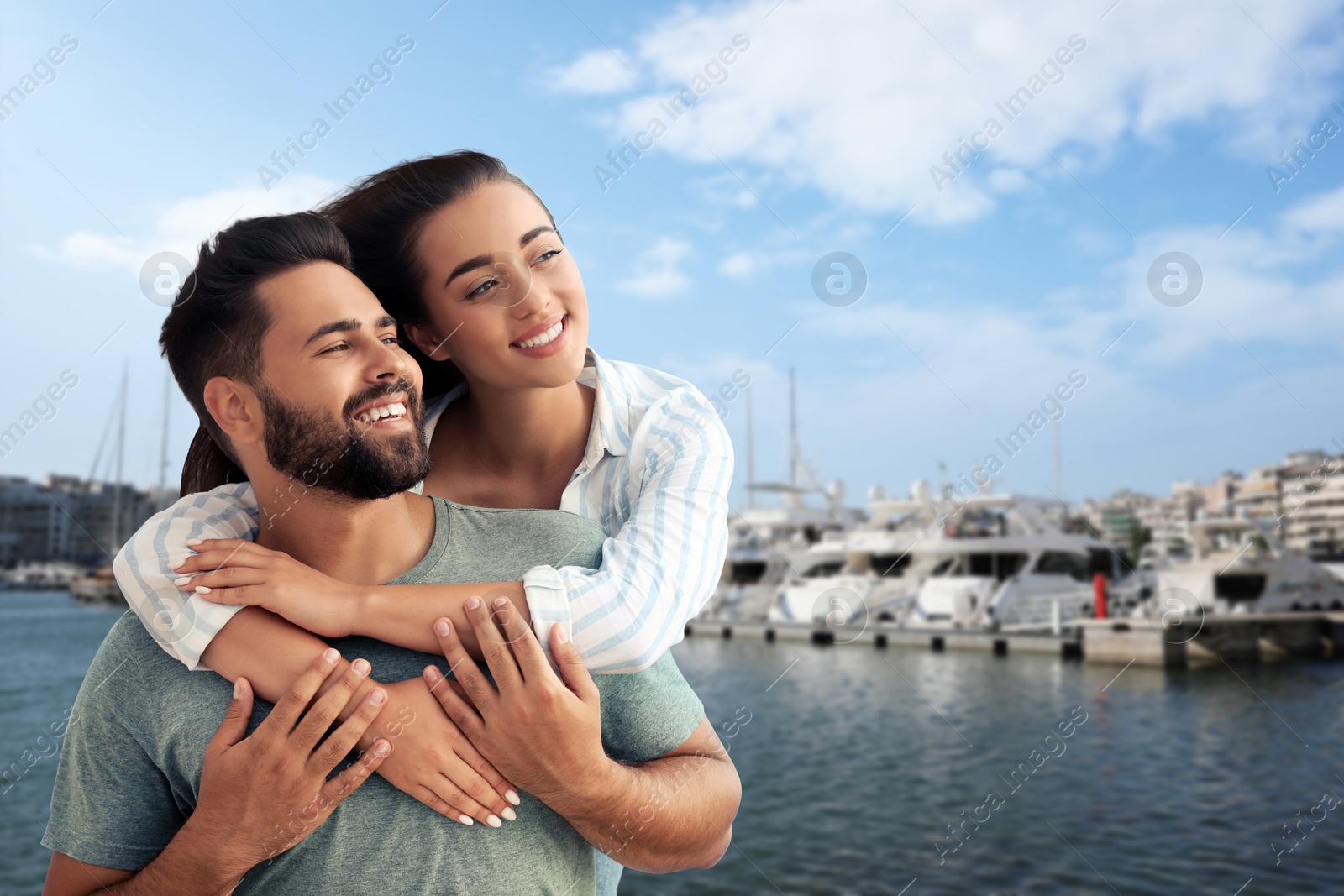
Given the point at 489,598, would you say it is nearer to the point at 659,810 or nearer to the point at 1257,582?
the point at 659,810

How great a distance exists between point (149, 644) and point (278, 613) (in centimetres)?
25

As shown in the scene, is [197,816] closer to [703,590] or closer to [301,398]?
[301,398]

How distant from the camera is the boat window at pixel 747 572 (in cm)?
4469

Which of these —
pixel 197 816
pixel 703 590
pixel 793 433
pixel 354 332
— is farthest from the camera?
pixel 793 433

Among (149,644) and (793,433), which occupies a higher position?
(793,433)

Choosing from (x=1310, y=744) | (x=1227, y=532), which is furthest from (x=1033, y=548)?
(x=1310, y=744)

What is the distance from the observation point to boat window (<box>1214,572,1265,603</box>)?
3475 cm

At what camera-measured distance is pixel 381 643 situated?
1.87 metres

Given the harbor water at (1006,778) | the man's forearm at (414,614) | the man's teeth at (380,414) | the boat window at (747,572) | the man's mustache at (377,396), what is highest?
the man's mustache at (377,396)

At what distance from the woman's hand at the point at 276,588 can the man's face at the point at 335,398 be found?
0.60 feet

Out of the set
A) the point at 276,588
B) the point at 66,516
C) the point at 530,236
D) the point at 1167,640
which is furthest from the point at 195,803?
the point at 66,516

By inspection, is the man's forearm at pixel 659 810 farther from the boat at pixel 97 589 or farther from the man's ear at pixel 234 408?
the boat at pixel 97 589

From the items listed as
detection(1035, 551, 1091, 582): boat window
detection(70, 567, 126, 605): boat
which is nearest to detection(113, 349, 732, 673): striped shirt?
detection(1035, 551, 1091, 582): boat window

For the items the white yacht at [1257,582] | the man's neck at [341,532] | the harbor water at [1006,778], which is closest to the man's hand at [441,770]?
the man's neck at [341,532]
